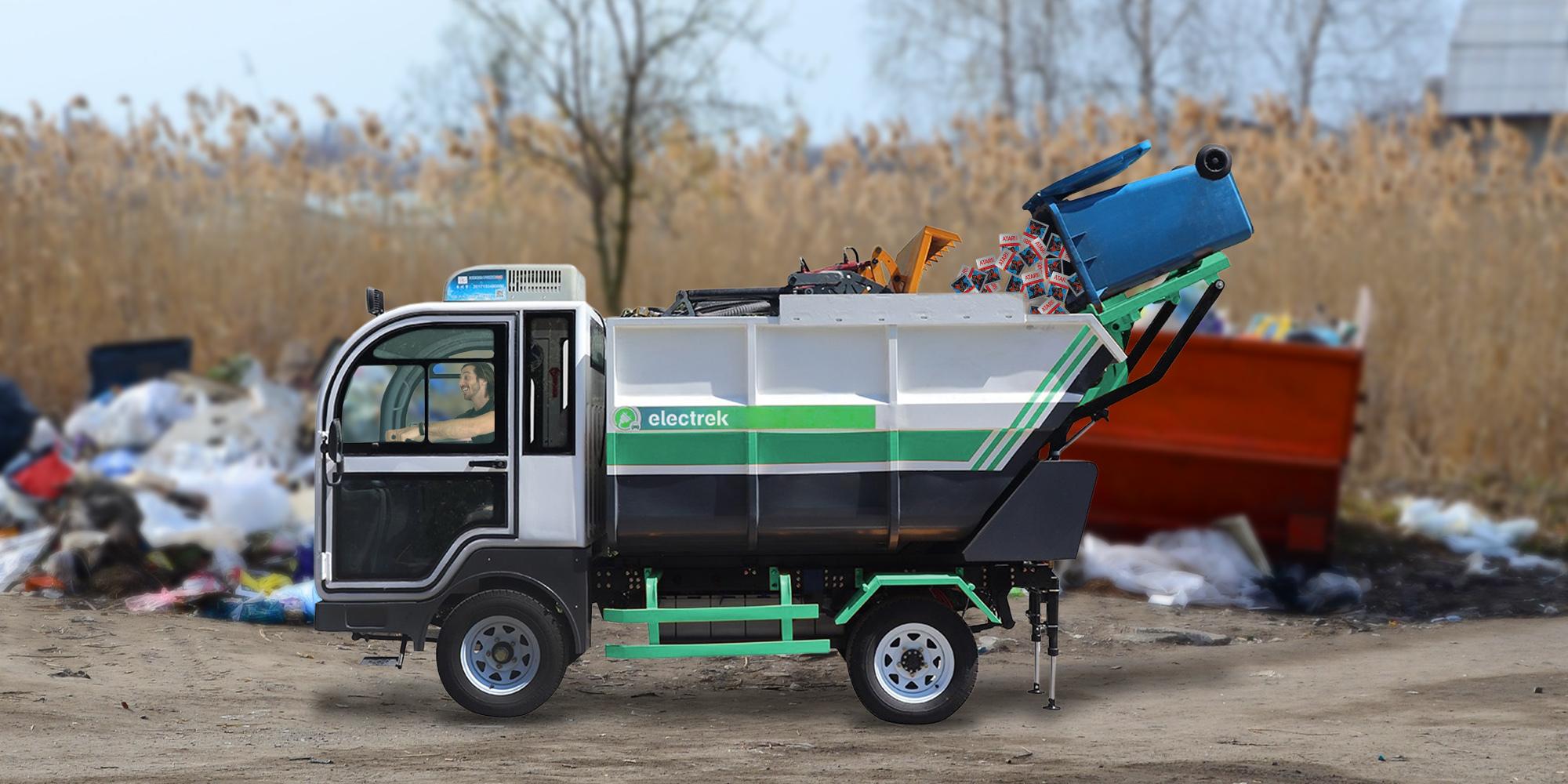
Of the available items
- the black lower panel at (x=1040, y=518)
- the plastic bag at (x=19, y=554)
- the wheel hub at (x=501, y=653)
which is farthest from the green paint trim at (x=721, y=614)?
the plastic bag at (x=19, y=554)

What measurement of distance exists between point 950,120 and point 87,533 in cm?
1280

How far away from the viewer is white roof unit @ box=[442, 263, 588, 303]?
6.24 m

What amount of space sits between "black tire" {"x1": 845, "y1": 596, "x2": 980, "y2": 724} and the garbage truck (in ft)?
0.04

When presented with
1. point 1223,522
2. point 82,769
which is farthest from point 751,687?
point 1223,522

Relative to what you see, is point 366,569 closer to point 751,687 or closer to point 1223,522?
point 751,687

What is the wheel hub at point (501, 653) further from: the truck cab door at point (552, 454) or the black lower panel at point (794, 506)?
the black lower panel at point (794, 506)

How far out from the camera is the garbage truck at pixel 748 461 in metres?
5.95

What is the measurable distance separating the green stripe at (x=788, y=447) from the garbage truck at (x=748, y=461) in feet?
0.04

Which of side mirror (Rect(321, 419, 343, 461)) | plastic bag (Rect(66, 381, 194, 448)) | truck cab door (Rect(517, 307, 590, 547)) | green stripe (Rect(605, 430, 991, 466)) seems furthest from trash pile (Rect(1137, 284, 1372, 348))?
plastic bag (Rect(66, 381, 194, 448))

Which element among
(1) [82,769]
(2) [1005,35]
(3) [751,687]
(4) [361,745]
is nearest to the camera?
(1) [82,769]

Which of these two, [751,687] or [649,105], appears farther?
[649,105]

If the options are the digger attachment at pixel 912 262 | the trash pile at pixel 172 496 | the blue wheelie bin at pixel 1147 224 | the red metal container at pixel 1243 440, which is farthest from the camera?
the red metal container at pixel 1243 440

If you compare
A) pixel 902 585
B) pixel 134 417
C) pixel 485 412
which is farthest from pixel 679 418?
pixel 134 417

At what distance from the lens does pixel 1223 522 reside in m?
9.99
